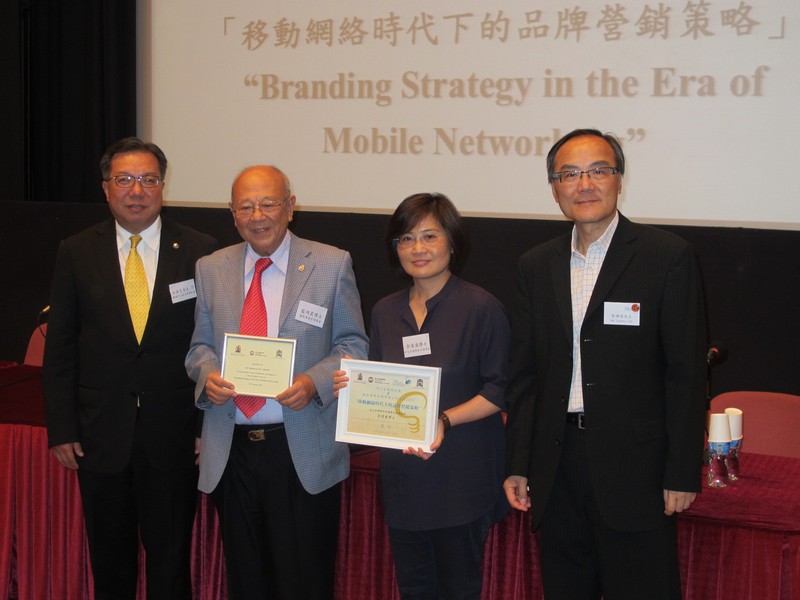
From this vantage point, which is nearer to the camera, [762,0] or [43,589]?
[43,589]

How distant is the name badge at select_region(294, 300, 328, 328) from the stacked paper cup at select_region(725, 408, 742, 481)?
1303 millimetres

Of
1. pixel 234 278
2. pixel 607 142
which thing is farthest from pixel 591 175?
pixel 234 278

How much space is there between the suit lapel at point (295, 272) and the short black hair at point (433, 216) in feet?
0.90

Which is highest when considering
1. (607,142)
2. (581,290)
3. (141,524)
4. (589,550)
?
(607,142)

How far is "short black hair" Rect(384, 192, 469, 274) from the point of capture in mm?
2406

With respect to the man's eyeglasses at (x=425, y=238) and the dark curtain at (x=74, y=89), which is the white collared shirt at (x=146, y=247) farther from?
the dark curtain at (x=74, y=89)

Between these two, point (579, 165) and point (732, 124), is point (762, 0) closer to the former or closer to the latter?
point (732, 124)

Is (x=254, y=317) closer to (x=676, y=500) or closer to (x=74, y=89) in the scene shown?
(x=676, y=500)

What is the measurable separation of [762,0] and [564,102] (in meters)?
1.05

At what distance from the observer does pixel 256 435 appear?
8.14ft

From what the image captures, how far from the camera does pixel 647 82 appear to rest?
14.0 feet

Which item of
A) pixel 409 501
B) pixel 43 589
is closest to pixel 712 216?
pixel 409 501

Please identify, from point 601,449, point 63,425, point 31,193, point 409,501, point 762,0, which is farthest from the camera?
point 31,193

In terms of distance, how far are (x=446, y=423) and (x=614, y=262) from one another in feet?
2.07
